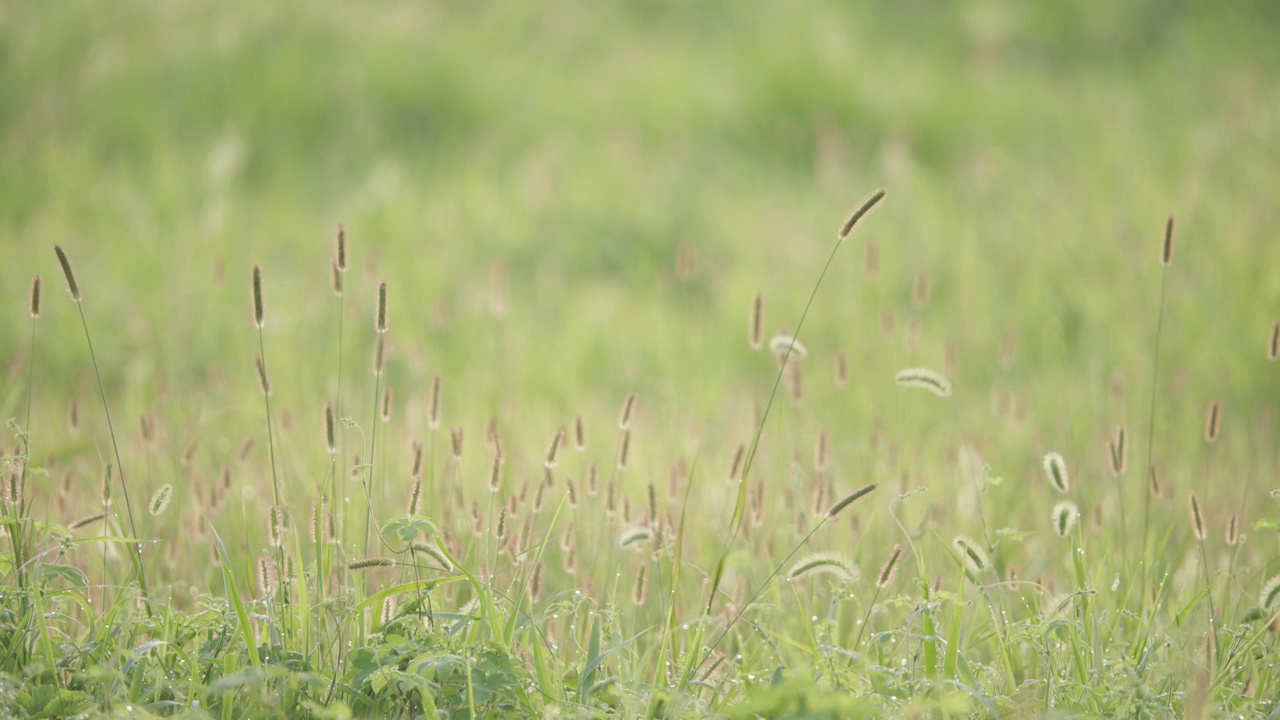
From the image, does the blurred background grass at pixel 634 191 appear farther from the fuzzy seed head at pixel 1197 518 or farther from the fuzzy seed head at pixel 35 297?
the fuzzy seed head at pixel 1197 518

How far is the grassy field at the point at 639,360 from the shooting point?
73.4 inches

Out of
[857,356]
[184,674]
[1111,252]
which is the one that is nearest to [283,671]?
[184,674]

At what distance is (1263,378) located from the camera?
3.84m

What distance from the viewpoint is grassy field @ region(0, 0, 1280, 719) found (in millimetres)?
1864

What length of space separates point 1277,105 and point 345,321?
5677 millimetres

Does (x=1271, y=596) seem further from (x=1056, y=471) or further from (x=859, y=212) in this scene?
(x=859, y=212)

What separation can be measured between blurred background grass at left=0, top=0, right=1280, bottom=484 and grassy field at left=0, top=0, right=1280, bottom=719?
3 centimetres

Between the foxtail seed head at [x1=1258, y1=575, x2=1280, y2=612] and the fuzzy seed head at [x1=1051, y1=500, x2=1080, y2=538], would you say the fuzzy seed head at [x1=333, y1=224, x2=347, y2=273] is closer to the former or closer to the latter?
the fuzzy seed head at [x1=1051, y1=500, x2=1080, y2=538]

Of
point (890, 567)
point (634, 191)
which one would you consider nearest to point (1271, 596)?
point (890, 567)

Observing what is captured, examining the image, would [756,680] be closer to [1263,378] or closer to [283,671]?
[283,671]

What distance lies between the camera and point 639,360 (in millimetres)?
4246

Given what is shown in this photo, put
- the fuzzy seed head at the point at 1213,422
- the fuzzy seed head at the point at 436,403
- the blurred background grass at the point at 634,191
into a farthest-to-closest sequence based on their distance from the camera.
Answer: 1. the blurred background grass at the point at 634,191
2. the fuzzy seed head at the point at 1213,422
3. the fuzzy seed head at the point at 436,403

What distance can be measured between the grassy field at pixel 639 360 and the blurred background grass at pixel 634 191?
3cm

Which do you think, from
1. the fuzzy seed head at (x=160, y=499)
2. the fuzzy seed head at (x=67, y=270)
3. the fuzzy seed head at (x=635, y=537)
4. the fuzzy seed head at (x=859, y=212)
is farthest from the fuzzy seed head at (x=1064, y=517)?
the fuzzy seed head at (x=67, y=270)
